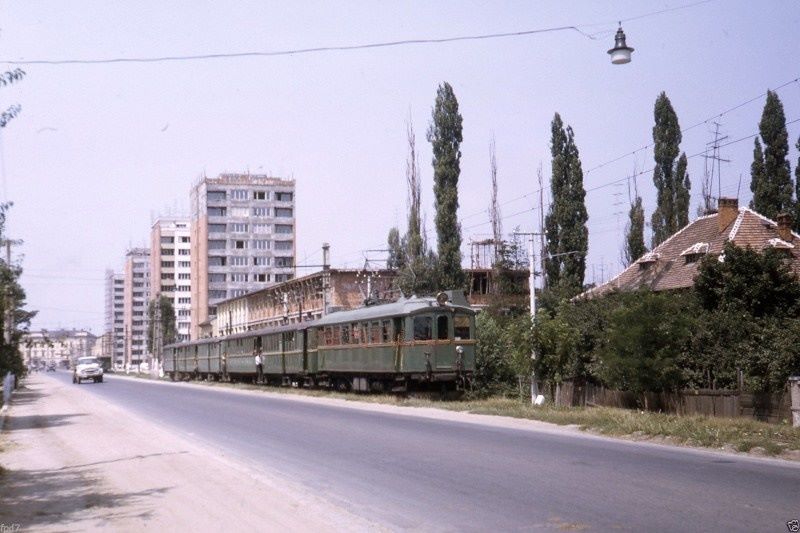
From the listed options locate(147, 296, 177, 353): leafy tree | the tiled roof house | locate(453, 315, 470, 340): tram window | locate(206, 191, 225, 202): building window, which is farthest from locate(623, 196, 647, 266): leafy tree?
locate(206, 191, 225, 202): building window

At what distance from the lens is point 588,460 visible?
13523 mm

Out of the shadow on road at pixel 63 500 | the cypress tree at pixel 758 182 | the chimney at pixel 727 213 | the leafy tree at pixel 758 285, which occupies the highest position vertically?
the cypress tree at pixel 758 182

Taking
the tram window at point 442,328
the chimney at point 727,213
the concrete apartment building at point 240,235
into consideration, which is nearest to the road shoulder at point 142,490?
the tram window at point 442,328

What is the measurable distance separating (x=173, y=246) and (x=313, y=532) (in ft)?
514

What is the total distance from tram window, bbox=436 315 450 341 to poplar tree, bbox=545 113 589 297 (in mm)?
18209

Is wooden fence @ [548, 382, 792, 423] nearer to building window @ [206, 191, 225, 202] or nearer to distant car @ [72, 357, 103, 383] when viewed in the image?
distant car @ [72, 357, 103, 383]

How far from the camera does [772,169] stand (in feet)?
159

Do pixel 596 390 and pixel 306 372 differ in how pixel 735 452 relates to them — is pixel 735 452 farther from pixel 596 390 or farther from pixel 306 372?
pixel 306 372

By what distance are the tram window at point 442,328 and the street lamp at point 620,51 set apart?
1537cm

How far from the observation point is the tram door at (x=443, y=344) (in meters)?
31.0

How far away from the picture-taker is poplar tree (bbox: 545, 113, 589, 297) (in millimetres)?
49312

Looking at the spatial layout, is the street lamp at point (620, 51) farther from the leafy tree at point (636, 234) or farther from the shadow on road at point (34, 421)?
the leafy tree at point (636, 234)

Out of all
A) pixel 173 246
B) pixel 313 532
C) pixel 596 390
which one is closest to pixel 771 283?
pixel 596 390

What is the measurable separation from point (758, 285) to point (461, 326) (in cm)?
989
